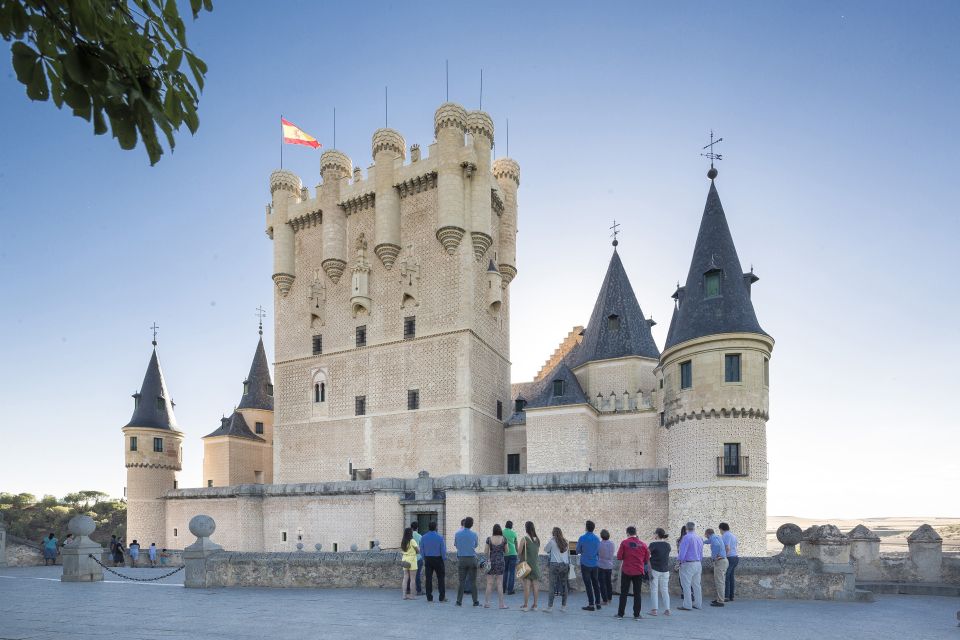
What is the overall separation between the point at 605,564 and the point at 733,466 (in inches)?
416

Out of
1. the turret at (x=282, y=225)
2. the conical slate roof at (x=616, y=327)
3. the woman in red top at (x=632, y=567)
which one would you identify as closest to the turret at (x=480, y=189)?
the conical slate roof at (x=616, y=327)

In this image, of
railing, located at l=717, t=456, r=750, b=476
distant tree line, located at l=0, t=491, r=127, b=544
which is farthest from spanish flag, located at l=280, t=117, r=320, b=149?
distant tree line, located at l=0, t=491, r=127, b=544

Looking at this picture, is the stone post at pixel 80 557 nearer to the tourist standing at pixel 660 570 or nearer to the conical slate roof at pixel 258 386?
the tourist standing at pixel 660 570

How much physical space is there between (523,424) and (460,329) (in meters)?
7.18

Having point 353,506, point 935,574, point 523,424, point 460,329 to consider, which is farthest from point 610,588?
point 523,424

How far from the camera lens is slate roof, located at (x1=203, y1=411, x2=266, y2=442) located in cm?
4147

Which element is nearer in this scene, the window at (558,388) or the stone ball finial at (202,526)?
the stone ball finial at (202,526)

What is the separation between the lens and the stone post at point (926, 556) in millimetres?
14539

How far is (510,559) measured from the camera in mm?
11742

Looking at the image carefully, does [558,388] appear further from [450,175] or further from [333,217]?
[333,217]

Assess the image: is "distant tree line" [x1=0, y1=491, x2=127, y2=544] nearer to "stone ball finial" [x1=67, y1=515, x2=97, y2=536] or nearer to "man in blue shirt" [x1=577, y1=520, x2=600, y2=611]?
"stone ball finial" [x1=67, y1=515, x2=97, y2=536]

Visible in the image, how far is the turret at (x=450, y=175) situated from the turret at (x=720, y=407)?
1477 centimetres

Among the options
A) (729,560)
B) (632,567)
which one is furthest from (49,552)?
(729,560)

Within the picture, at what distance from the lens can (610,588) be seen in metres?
11.1
